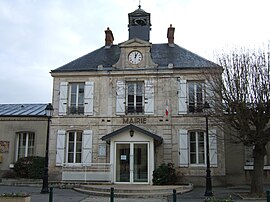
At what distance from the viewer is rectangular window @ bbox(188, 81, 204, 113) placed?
59.4 feet

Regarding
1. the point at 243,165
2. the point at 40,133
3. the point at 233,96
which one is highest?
the point at 233,96

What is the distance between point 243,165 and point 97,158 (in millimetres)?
8141

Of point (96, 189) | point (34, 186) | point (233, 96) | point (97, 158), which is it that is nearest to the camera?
point (233, 96)

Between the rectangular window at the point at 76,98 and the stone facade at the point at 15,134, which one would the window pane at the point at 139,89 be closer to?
the rectangular window at the point at 76,98

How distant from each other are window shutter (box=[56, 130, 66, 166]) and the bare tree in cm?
876

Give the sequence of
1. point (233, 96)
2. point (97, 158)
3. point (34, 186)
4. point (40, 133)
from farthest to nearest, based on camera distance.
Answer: point (40, 133)
point (97, 158)
point (34, 186)
point (233, 96)

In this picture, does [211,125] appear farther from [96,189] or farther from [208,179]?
[96,189]

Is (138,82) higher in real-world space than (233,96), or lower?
higher

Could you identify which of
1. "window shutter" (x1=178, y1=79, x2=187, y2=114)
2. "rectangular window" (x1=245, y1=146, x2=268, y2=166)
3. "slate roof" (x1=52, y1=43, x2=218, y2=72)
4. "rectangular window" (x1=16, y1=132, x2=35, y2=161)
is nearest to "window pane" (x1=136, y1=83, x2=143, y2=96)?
"slate roof" (x1=52, y1=43, x2=218, y2=72)

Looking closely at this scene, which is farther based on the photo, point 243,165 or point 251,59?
point 243,165

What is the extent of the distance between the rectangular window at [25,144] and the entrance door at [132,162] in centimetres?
584

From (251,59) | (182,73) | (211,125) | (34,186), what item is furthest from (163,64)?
(34,186)

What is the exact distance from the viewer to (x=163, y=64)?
19.2 meters

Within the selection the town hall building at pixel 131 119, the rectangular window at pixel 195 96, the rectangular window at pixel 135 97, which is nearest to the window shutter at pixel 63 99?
the town hall building at pixel 131 119
